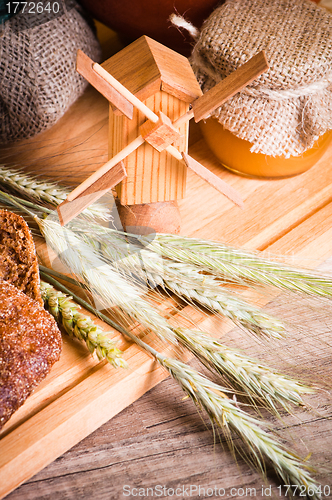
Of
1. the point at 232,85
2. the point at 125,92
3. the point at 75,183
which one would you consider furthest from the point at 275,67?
the point at 75,183

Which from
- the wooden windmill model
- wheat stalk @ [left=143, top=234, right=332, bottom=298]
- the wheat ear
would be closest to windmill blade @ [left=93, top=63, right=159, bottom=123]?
the wooden windmill model

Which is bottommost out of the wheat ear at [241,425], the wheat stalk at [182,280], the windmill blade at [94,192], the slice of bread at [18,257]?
the wheat ear at [241,425]

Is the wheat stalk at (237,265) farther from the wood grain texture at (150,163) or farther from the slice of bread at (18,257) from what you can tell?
the slice of bread at (18,257)

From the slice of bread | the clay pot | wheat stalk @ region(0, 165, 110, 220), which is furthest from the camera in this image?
the clay pot

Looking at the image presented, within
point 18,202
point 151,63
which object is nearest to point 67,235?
point 18,202

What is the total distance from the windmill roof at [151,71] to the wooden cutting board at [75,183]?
0.29m

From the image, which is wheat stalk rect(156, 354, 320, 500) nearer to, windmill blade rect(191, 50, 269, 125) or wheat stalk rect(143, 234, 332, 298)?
wheat stalk rect(143, 234, 332, 298)

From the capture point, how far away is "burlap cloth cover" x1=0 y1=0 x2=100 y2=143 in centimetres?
88

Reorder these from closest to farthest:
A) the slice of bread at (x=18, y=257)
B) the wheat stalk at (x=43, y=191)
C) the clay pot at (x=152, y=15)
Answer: the slice of bread at (x=18, y=257), the wheat stalk at (x=43, y=191), the clay pot at (x=152, y=15)

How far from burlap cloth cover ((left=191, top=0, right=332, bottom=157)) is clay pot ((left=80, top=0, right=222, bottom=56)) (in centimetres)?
10

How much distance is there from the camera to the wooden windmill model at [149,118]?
0.58m

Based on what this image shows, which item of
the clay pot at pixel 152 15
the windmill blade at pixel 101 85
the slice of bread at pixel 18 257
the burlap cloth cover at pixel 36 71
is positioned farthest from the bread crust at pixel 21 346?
the clay pot at pixel 152 15

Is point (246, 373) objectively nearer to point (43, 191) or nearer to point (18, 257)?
point (18, 257)

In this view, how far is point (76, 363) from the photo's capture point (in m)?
0.65
